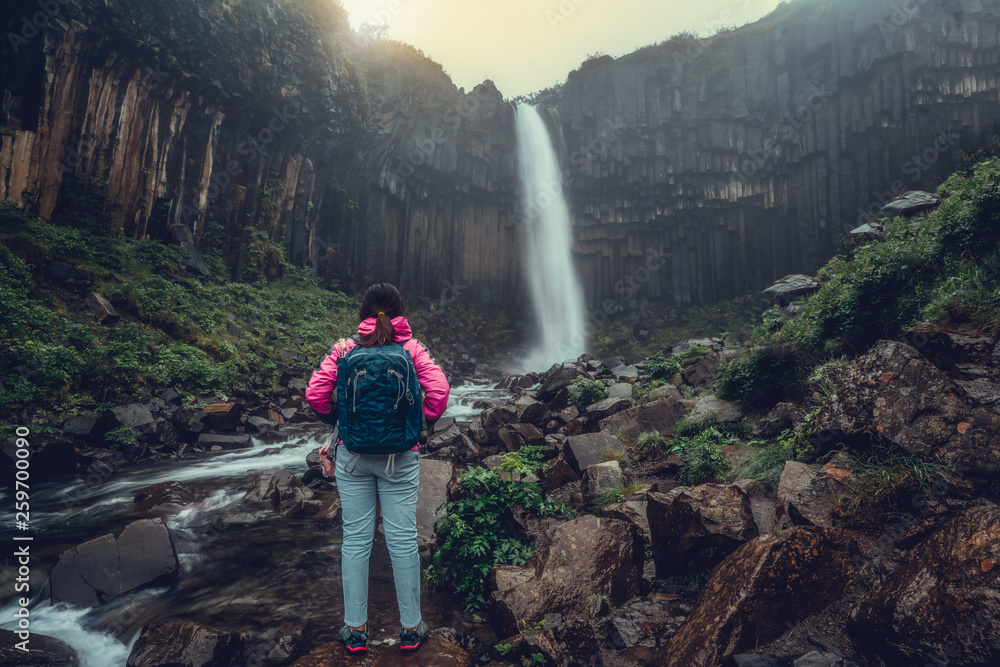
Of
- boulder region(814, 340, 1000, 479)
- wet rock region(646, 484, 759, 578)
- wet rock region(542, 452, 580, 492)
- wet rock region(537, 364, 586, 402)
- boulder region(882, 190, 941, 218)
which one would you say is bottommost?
wet rock region(537, 364, 586, 402)

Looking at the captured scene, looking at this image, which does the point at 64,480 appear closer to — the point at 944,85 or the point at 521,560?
the point at 521,560

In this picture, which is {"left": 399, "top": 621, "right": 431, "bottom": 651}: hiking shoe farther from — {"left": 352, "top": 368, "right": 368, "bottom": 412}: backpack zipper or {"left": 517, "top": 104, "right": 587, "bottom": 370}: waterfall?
{"left": 517, "top": 104, "right": 587, "bottom": 370}: waterfall

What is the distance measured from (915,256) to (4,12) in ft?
65.3

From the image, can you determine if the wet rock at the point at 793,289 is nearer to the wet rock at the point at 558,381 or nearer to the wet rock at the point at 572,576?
the wet rock at the point at 558,381

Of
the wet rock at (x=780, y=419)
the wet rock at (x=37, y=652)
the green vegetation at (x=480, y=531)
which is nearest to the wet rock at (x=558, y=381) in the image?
the wet rock at (x=780, y=419)

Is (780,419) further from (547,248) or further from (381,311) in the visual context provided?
(547,248)

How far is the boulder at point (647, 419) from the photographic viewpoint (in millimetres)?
6652

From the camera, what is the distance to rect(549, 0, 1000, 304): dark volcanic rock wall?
755 inches

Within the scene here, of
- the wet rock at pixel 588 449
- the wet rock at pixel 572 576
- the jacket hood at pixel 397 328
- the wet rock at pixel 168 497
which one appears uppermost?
the jacket hood at pixel 397 328

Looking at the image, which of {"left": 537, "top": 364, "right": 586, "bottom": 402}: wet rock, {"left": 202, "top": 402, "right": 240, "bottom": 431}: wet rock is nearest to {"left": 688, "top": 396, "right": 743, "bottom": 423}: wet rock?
{"left": 537, "top": 364, "right": 586, "bottom": 402}: wet rock

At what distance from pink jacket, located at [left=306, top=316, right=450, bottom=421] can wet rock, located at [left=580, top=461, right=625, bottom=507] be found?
2.44 metres

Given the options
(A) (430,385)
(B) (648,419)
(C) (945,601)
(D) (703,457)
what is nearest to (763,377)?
(B) (648,419)

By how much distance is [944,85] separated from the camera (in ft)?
62.2

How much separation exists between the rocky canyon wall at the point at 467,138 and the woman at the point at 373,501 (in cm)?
1502
